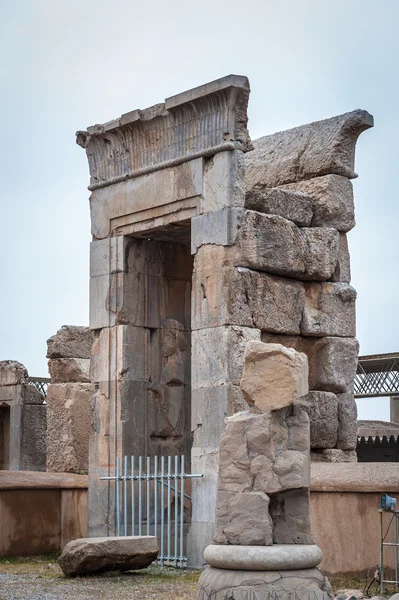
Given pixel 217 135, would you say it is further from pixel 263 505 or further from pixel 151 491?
pixel 263 505

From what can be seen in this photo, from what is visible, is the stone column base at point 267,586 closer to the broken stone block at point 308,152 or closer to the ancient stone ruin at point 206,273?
the ancient stone ruin at point 206,273

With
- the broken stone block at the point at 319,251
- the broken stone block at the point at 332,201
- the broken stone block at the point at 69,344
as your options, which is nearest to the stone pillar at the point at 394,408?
the broken stone block at the point at 69,344

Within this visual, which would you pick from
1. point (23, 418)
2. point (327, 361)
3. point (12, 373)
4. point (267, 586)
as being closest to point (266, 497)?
point (267, 586)

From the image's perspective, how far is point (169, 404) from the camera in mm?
12430

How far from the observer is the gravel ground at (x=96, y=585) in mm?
8914

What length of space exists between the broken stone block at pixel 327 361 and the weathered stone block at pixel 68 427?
3648 mm

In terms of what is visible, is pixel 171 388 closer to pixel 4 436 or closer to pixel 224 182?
pixel 224 182

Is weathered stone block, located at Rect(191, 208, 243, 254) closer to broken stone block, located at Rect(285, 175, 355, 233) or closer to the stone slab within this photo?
broken stone block, located at Rect(285, 175, 355, 233)

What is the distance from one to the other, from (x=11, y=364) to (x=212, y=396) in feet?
28.5

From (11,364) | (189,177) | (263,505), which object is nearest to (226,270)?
(189,177)

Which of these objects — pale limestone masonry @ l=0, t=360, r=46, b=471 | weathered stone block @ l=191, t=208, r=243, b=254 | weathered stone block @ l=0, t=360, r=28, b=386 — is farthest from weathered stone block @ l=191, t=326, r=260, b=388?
weathered stone block @ l=0, t=360, r=28, b=386

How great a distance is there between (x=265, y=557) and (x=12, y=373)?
12.2m

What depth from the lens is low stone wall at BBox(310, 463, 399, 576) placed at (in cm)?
915

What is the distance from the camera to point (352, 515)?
9367 mm
